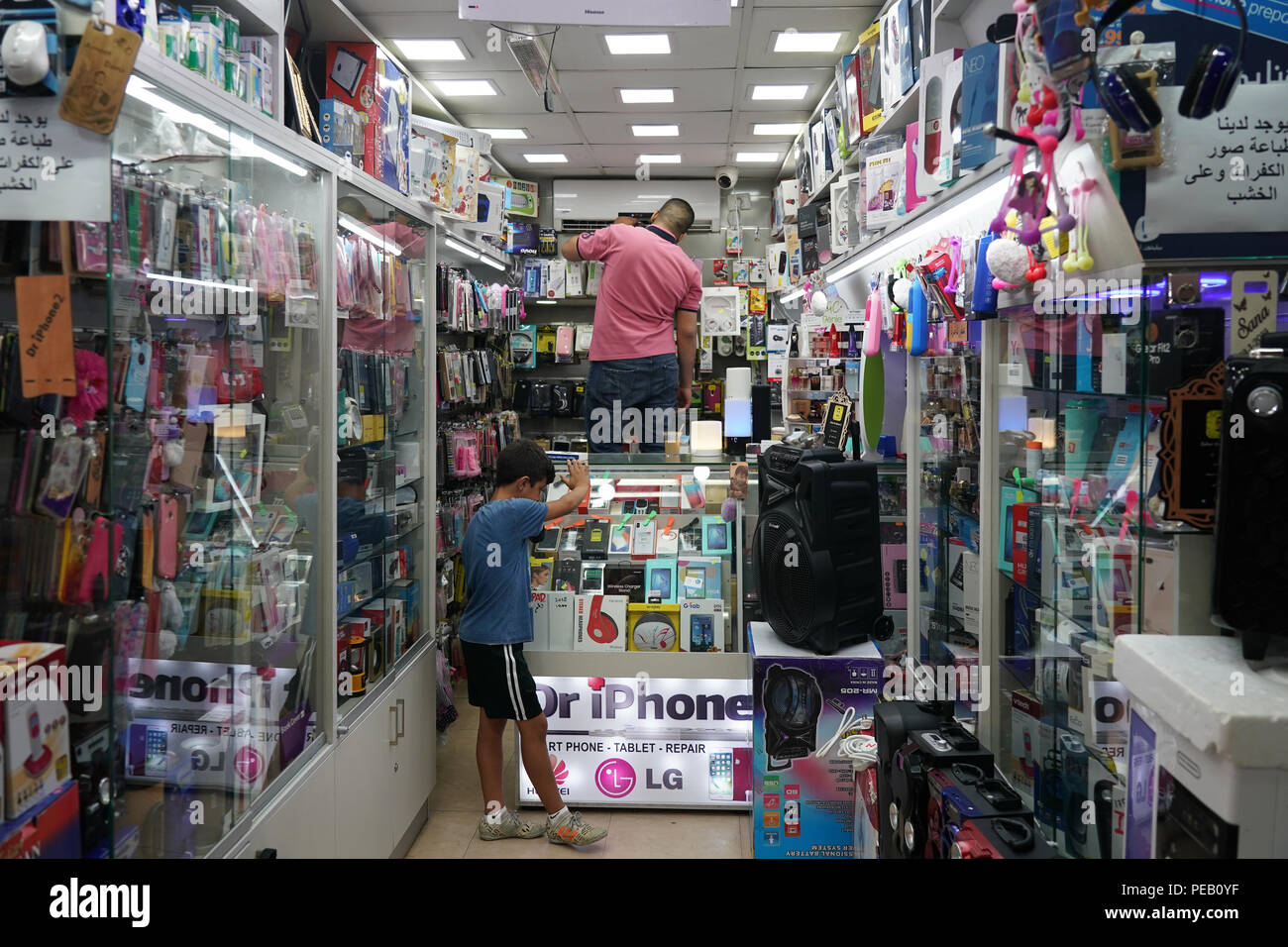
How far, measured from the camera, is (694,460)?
3.97 meters

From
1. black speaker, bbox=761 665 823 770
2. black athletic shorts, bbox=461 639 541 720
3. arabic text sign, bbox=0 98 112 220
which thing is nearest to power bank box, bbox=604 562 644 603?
black athletic shorts, bbox=461 639 541 720

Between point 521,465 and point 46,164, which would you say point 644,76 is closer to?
point 521,465

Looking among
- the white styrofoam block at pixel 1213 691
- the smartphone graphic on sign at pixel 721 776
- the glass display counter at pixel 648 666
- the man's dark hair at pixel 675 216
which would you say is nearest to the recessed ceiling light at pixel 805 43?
the man's dark hair at pixel 675 216

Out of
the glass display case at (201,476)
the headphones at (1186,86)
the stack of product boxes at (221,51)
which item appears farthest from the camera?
the stack of product boxes at (221,51)

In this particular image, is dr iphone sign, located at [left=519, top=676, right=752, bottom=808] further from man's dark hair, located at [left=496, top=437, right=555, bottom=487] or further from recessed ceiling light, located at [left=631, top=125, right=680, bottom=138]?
recessed ceiling light, located at [left=631, top=125, right=680, bottom=138]

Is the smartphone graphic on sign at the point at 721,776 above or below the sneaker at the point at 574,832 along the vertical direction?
above

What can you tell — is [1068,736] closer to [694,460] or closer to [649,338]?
[694,460]

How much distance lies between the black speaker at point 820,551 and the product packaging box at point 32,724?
2.14m

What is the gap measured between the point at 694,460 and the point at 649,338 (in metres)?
0.87

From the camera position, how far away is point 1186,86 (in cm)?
149

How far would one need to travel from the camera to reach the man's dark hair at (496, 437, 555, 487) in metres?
3.61

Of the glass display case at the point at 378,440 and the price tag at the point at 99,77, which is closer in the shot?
the price tag at the point at 99,77

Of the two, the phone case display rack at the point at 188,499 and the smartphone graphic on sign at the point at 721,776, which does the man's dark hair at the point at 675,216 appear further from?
the smartphone graphic on sign at the point at 721,776

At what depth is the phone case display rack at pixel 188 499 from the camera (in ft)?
5.79
